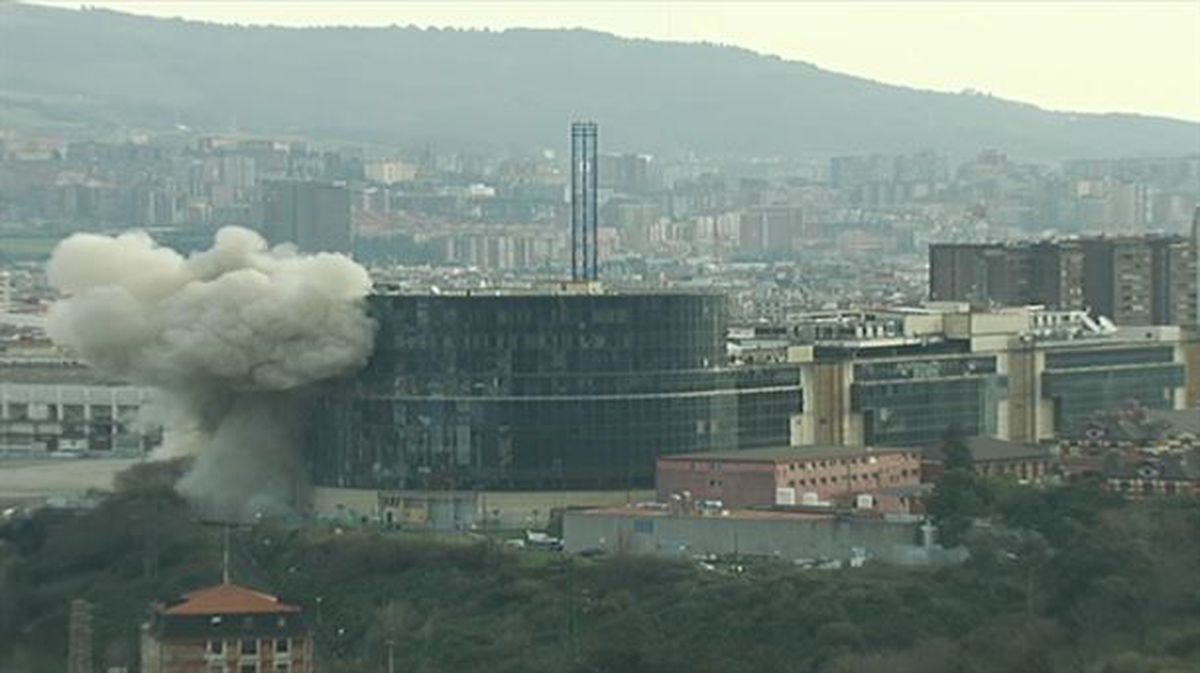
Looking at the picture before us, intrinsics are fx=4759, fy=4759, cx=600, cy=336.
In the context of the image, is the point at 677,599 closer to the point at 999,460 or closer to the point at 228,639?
the point at 228,639

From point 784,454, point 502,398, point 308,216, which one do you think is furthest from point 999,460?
point 308,216

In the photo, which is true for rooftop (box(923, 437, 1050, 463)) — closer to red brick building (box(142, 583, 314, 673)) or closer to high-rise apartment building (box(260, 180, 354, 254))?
red brick building (box(142, 583, 314, 673))

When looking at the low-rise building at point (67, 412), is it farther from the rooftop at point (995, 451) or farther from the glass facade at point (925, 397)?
the rooftop at point (995, 451)

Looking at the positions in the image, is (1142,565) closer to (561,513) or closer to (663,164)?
(561,513)

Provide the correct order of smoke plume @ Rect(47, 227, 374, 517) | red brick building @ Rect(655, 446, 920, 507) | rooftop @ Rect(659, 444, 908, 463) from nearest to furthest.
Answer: red brick building @ Rect(655, 446, 920, 507)
rooftop @ Rect(659, 444, 908, 463)
smoke plume @ Rect(47, 227, 374, 517)

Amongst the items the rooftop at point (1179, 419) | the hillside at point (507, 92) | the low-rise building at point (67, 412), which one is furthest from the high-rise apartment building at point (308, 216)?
the rooftop at point (1179, 419)

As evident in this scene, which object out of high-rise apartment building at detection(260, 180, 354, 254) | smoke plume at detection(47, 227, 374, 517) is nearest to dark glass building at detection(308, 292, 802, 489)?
smoke plume at detection(47, 227, 374, 517)

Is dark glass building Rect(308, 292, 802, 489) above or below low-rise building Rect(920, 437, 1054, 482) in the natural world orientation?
above
